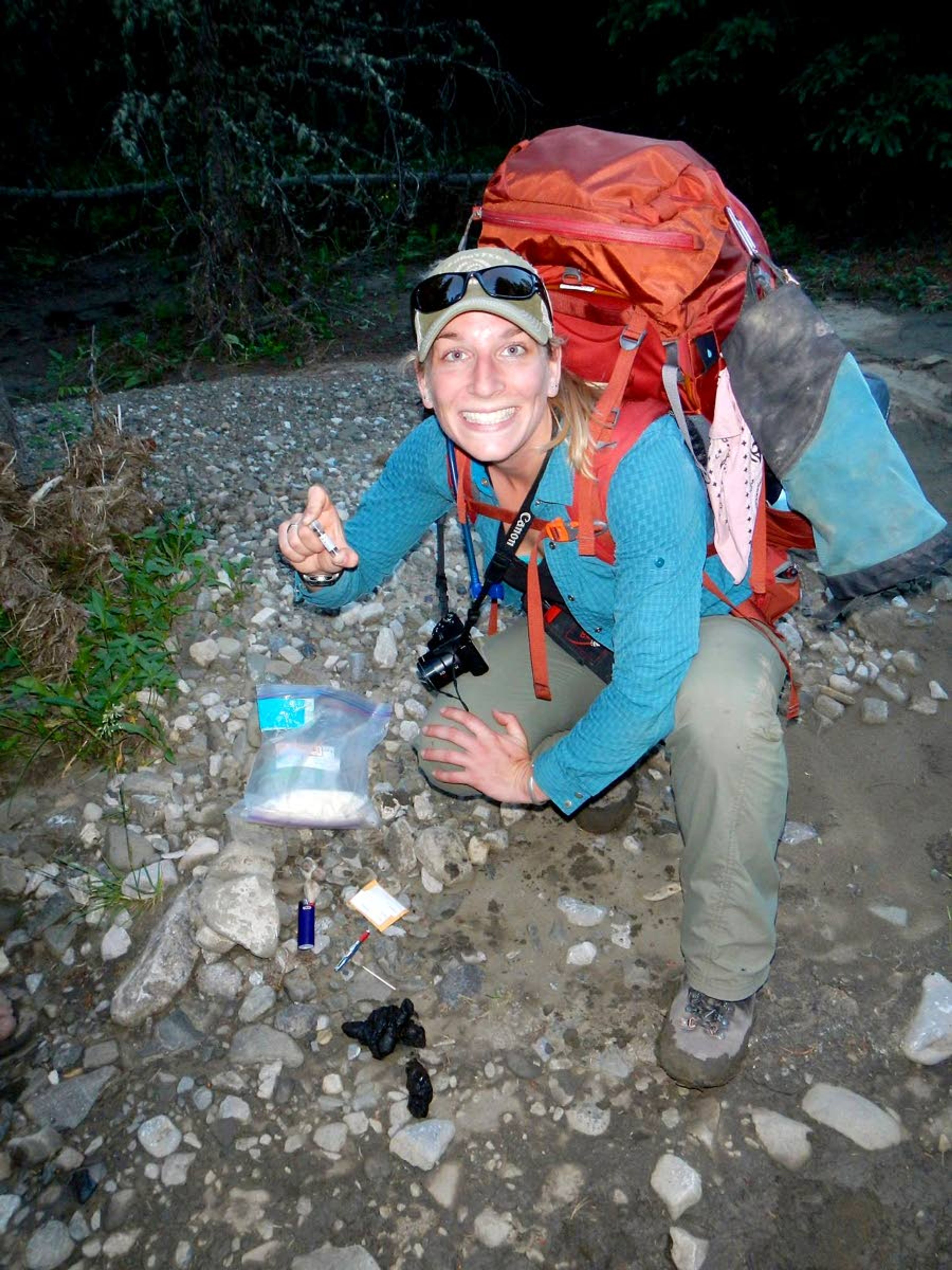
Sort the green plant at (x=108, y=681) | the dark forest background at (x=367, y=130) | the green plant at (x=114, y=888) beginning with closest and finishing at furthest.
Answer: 1. the green plant at (x=114, y=888)
2. the green plant at (x=108, y=681)
3. the dark forest background at (x=367, y=130)

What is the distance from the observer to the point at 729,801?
256cm

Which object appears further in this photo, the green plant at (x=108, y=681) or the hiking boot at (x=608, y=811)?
the green plant at (x=108, y=681)

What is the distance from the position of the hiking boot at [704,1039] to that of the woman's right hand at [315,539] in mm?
1640

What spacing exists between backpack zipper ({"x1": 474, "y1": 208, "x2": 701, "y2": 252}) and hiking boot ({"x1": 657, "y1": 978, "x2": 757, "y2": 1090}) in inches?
79.7

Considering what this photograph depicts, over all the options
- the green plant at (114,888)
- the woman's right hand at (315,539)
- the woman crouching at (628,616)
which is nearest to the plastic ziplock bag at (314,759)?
the green plant at (114,888)

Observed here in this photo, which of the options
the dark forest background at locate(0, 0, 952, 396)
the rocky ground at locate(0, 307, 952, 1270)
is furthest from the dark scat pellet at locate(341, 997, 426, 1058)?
the dark forest background at locate(0, 0, 952, 396)

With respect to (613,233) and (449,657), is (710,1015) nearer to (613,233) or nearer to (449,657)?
(449,657)

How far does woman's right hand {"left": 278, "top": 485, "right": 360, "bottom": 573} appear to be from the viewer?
282cm

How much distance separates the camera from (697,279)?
2.43 metres

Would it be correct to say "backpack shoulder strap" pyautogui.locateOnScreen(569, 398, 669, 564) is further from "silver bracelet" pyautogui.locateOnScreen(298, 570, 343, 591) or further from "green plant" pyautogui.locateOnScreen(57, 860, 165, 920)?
"green plant" pyautogui.locateOnScreen(57, 860, 165, 920)

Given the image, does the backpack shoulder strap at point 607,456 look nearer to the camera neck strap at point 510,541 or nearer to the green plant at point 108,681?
the camera neck strap at point 510,541

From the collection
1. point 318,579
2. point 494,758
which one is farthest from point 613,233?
point 494,758

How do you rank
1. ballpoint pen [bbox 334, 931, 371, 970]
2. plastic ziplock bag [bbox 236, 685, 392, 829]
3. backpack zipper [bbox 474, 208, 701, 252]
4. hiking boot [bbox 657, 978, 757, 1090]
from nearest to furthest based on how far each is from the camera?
1. backpack zipper [bbox 474, 208, 701, 252]
2. hiking boot [bbox 657, 978, 757, 1090]
3. ballpoint pen [bbox 334, 931, 371, 970]
4. plastic ziplock bag [bbox 236, 685, 392, 829]

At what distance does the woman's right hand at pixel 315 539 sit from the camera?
282 cm
